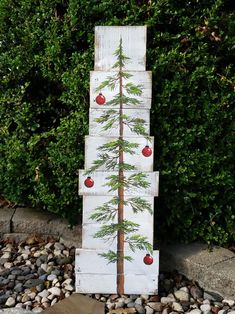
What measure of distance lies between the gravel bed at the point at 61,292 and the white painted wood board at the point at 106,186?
0.56 meters

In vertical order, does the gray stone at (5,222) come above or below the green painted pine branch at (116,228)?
below

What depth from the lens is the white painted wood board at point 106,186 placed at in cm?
317

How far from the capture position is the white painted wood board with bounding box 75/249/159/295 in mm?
3234

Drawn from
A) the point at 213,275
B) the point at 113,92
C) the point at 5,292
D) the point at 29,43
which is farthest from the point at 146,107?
the point at 5,292

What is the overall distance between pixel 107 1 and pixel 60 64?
0.43 m

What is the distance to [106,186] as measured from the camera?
321 centimetres

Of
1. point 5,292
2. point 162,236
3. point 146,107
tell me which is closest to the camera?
point 146,107

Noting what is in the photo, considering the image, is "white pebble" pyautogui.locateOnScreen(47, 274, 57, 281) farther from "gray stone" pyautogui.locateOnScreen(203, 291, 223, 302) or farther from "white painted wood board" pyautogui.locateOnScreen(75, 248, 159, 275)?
"gray stone" pyautogui.locateOnScreen(203, 291, 223, 302)

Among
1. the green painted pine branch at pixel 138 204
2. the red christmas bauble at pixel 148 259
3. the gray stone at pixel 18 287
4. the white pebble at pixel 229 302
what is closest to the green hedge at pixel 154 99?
the green painted pine branch at pixel 138 204

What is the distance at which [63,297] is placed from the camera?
327cm

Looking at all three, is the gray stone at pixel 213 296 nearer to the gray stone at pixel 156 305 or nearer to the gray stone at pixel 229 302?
the gray stone at pixel 229 302

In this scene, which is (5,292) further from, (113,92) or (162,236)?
(113,92)

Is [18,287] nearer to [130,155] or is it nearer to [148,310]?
[148,310]

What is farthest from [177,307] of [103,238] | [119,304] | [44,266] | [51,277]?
[44,266]
